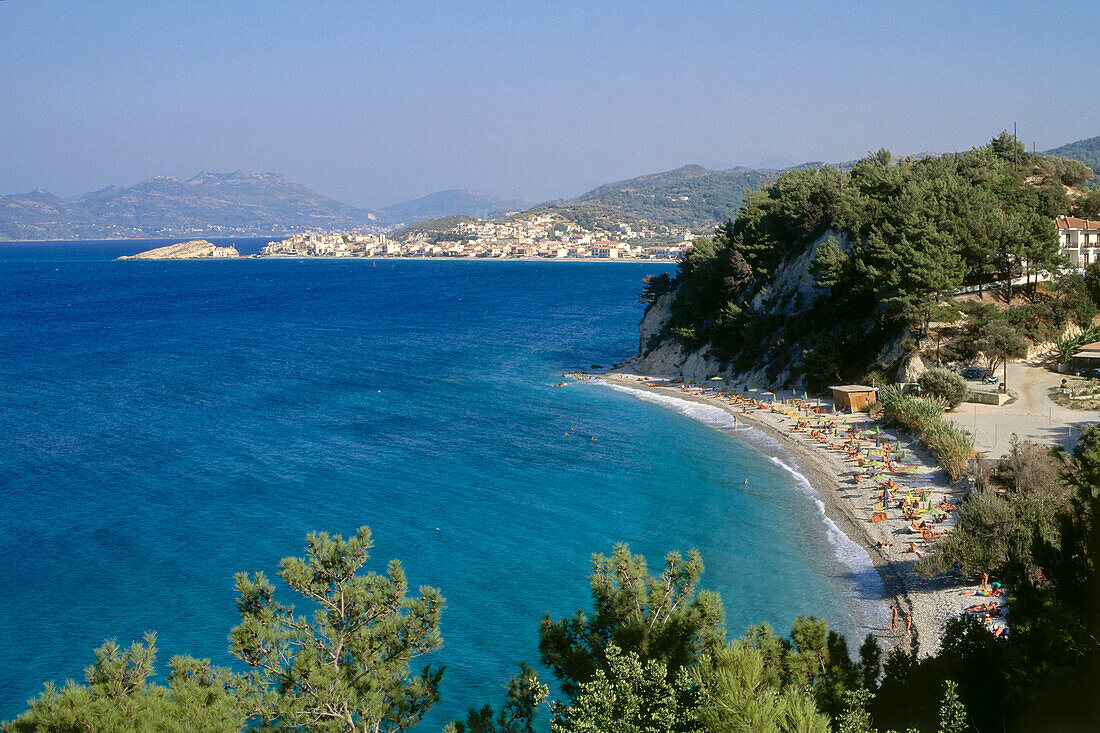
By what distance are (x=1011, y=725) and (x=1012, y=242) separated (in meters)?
33.1

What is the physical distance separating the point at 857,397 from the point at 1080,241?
1722 cm

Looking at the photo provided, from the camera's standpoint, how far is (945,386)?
33.0 meters

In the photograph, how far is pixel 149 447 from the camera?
36.4m

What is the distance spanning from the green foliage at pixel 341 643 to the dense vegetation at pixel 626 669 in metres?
0.02

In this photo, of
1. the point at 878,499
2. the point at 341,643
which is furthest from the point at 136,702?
the point at 878,499

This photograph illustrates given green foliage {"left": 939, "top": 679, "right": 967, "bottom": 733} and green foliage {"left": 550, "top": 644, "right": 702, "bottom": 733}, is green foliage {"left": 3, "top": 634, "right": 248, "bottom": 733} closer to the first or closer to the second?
green foliage {"left": 550, "top": 644, "right": 702, "bottom": 733}

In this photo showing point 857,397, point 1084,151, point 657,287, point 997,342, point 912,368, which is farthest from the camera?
point 1084,151

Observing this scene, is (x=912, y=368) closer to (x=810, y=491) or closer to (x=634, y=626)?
(x=810, y=491)

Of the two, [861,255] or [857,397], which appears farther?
[861,255]

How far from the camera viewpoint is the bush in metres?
32.8

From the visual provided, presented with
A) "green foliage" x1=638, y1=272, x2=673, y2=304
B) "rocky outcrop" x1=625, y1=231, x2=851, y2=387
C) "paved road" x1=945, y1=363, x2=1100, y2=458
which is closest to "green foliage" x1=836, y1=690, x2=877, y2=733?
"paved road" x1=945, y1=363, x2=1100, y2=458

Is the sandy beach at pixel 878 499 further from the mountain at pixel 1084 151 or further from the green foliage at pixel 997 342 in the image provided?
the mountain at pixel 1084 151

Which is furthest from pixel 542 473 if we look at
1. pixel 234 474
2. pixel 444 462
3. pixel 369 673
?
pixel 369 673

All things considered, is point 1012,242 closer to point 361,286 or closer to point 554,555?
point 554,555
